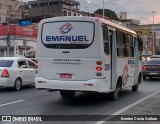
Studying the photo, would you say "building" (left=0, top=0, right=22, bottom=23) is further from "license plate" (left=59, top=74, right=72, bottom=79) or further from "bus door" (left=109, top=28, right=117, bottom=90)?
"license plate" (left=59, top=74, right=72, bottom=79)

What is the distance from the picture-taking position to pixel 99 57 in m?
11.7

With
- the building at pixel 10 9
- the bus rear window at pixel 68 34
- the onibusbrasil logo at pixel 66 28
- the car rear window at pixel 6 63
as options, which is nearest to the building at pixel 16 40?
the car rear window at pixel 6 63

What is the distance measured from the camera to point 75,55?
1195 cm

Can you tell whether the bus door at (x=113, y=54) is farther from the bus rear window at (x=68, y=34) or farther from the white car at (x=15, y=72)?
the white car at (x=15, y=72)

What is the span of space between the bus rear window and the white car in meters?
4.38

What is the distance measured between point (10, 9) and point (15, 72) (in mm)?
97893

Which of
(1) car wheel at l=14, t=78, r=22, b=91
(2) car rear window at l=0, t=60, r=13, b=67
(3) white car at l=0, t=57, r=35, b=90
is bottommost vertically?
(1) car wheel at l=14, t=78, r=22, b=91

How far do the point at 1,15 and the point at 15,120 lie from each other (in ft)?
338

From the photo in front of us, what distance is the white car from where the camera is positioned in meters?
16.2

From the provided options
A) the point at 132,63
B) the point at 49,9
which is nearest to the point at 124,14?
the point at 49,9

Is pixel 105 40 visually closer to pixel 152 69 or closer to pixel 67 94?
pixel 67 94

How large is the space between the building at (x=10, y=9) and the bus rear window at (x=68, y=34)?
97.1 m

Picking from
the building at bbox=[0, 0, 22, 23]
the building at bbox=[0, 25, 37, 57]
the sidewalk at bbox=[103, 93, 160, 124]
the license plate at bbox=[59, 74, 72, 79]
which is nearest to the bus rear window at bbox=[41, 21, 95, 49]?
the license plate at bbox=[59, 74, 72, 79]

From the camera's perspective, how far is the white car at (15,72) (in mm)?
16172
